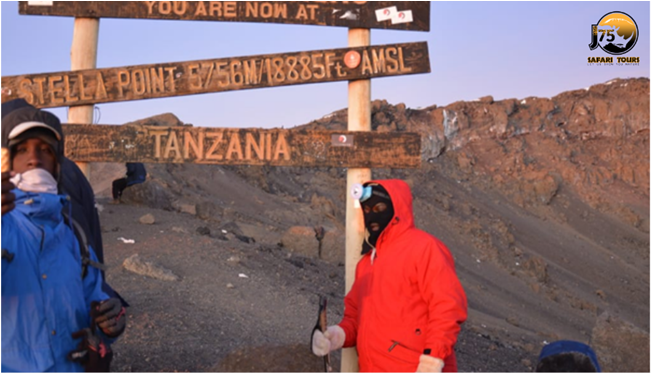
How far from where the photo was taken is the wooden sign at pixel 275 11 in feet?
16.3

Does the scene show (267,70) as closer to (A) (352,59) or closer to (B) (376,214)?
(A) (352,59)

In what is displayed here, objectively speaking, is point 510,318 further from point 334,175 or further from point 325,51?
point 334,175

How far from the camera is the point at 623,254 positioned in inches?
1174

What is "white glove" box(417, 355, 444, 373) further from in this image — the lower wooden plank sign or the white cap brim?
the white cap brim

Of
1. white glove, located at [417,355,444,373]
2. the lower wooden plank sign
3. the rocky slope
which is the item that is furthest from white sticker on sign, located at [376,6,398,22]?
white glove, located at [417,355,444,373]

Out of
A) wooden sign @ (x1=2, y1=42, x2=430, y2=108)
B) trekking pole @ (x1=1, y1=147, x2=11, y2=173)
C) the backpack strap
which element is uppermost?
wooden sign @ (x1=2, y1=42, x2=430, y2=108)

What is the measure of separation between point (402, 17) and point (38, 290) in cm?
317

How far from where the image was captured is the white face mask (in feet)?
9.39

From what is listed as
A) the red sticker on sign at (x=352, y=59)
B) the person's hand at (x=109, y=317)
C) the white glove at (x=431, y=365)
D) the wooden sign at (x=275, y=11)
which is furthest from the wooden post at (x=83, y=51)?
the white glove at (x=431, y=365)

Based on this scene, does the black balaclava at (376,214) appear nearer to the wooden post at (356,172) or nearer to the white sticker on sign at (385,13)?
the wooden post at (356,172)

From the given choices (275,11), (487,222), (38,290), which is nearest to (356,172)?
(275,11)

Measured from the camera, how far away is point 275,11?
503 cm

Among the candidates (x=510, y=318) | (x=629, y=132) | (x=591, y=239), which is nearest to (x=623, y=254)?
(x=591, y=239)

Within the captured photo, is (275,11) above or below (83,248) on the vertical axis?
above
